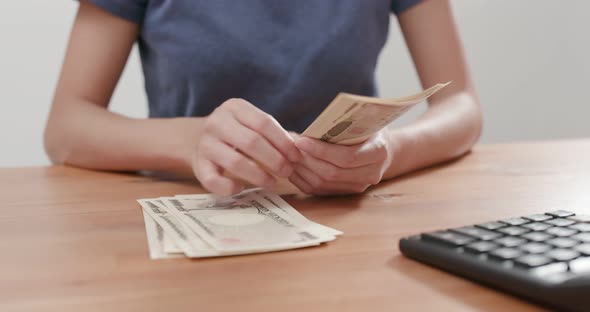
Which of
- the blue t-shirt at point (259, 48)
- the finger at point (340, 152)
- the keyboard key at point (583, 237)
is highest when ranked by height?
the blue t-shirt at point (259, 48)

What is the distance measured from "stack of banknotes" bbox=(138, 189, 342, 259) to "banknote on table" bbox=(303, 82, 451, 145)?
3.5 inches

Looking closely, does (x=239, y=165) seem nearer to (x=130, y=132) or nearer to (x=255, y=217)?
(x=255, y=217)

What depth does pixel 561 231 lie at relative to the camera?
505mm

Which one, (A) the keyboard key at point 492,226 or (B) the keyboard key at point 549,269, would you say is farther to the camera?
(A) the keyboard key at point 492,226

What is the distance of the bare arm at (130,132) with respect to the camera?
68 centimetres

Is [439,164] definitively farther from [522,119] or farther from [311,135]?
[522,119]

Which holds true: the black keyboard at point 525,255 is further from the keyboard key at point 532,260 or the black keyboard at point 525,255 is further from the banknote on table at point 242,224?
the banknote on table at point 242,224

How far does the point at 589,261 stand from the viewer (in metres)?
0.43

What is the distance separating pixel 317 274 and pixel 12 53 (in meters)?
1.46

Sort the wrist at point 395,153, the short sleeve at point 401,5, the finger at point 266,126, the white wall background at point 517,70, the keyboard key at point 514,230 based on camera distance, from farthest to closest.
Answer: the white wall background at point 517,70
the short sleeve at point 401,5
the wrist at point 395,153
the finger at point 266,126
the keyboard key at point 514,230

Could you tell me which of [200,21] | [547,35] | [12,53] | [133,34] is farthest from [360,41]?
[547,35]

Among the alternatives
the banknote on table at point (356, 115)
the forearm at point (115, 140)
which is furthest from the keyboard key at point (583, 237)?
the forearm at point (115, 140)

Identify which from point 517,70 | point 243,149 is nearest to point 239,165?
point 243,149

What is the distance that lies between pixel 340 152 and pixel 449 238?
23cm
